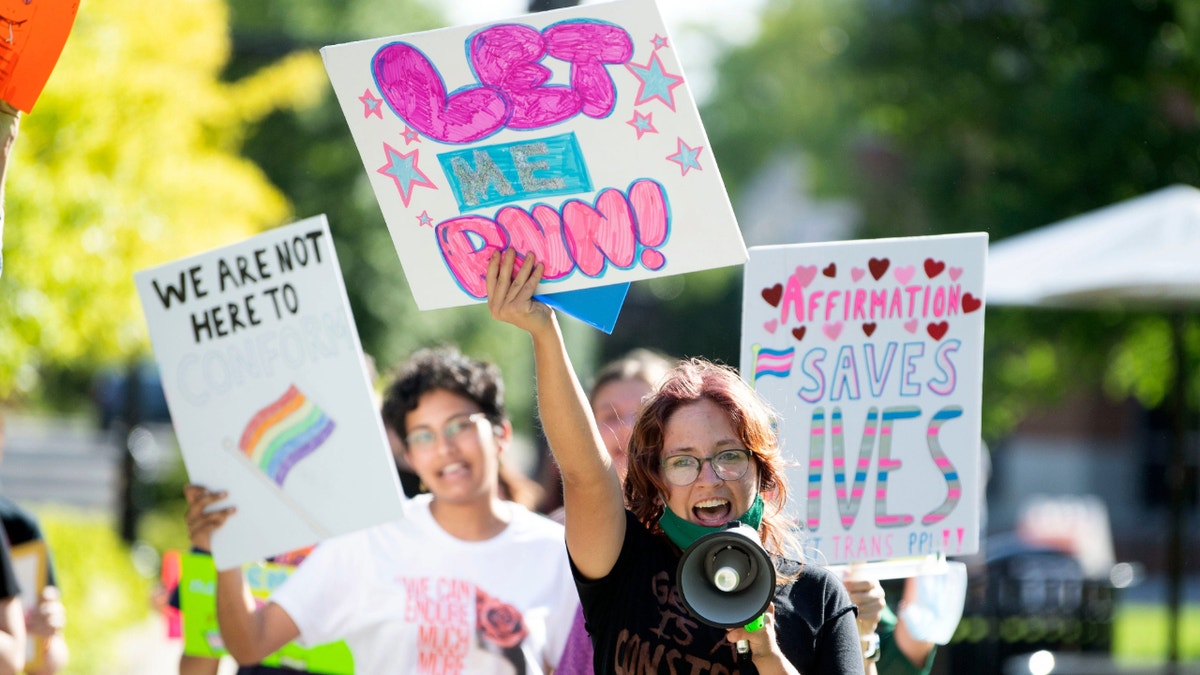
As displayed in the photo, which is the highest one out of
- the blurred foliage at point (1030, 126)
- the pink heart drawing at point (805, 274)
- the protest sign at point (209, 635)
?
the blurred foliage at point (1030, 126)

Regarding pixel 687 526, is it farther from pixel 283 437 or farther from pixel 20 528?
pixel 20 528

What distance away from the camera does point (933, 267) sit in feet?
11.0

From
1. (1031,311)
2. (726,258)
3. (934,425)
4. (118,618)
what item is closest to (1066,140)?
(1031,311)

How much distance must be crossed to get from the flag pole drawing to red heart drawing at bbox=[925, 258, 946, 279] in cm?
156

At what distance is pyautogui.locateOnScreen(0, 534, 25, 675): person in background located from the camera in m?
3.45

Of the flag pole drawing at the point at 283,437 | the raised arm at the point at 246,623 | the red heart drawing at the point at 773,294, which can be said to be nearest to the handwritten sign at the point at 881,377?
the red heart drawing at the point at 773,294

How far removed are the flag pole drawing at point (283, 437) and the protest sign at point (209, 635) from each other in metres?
0.27

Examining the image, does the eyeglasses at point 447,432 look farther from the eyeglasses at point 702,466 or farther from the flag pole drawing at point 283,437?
the eyeglasses at point 702,466

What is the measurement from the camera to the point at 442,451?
3670 mm

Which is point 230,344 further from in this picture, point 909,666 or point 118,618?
point 118,618

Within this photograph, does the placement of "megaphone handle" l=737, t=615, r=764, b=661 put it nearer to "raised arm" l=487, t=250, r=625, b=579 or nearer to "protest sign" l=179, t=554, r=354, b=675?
"raised arm" l=487, t=250, r=625, b=579

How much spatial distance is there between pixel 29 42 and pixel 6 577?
4.48 ft

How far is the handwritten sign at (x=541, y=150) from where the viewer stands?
2.71 meters

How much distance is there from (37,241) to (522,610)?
402 centimetres
